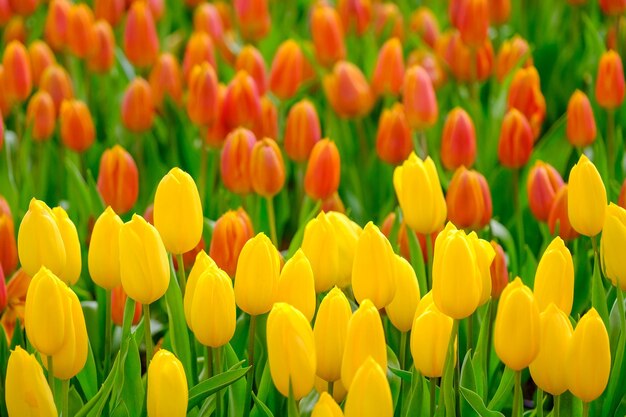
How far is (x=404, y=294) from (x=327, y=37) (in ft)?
4.19

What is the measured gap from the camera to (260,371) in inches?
59.8

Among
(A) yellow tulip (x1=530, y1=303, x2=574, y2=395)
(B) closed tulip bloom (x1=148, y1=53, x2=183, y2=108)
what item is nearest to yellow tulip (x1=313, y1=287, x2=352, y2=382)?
(A) yellow tulip (x1=530, y1=303, x2=574, y2=395)

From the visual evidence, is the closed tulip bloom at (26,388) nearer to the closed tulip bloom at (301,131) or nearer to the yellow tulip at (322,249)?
the yellow tulip at (322,249)

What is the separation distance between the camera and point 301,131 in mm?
2025

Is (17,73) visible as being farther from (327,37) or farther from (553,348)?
(553,348)

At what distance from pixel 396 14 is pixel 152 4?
0.65m

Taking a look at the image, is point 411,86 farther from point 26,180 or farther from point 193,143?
point 26,180

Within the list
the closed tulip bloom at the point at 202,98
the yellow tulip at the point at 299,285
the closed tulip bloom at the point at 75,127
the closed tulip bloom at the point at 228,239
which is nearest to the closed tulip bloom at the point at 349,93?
the closed tulip bloom at the point at 202,98

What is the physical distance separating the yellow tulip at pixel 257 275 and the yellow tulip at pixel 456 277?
20 centimetres

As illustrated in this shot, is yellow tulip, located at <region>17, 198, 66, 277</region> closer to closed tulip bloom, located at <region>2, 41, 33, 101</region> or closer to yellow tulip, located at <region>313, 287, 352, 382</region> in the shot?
yellow tulip, located at <region>313, 287, 352, 382</region>

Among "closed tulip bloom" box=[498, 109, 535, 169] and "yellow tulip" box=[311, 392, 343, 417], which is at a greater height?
"yellow tulip" box=[311, 392, 343, 417]

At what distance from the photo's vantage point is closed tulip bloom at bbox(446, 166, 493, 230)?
5.48ft

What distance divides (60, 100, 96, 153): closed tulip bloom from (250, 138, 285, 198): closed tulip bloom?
481 millimetres

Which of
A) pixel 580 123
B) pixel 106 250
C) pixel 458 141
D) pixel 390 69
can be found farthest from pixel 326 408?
pixel 390 69
